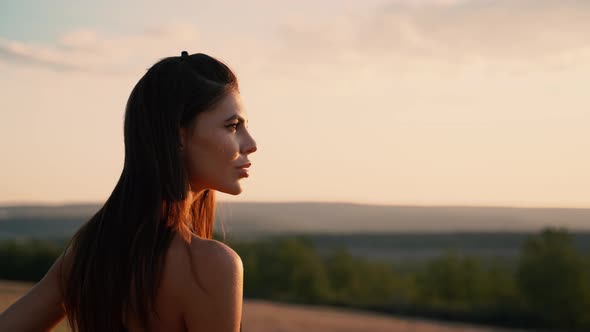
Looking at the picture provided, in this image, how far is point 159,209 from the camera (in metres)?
2.23

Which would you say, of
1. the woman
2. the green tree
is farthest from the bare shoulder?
the green tree

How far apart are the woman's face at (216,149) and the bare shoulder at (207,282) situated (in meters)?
0.22

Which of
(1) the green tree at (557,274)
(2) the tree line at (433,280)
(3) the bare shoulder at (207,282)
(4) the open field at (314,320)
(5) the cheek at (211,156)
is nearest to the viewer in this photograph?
(3) the bare shoulder at (207,282)

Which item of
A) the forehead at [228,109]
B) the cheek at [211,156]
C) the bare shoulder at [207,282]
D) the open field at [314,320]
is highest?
the forehead at [228,109]

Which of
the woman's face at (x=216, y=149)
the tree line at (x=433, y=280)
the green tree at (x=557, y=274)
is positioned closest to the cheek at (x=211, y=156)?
the woman's face at (x=216, y=149)

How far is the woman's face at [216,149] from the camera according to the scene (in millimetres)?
2305

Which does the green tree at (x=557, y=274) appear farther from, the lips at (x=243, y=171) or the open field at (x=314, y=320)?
the lips at (x=243, y=171)

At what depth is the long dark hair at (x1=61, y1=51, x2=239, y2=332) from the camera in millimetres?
2219

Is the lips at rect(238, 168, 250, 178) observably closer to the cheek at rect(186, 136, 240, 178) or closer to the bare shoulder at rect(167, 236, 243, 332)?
the cheek at rect(186, 136, 240, 178)

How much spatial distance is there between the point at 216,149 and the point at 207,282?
1.28ft

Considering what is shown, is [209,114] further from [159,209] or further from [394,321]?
[394,321]

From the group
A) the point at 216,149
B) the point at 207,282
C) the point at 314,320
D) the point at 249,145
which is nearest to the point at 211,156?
the point at 216,149

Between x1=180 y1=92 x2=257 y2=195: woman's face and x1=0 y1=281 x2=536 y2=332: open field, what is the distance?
10517 millimetres

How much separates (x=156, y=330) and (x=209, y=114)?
623mm
